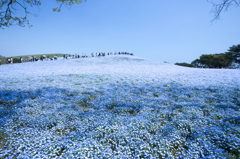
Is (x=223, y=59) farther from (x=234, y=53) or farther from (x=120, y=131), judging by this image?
(x=120, y=131)

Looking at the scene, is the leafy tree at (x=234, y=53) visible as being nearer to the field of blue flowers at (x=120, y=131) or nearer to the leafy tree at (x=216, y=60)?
the leafy tree at (x=216, y=60)

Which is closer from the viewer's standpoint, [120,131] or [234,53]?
[120,131]

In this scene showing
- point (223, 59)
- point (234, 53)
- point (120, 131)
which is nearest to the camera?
point (120, 131)

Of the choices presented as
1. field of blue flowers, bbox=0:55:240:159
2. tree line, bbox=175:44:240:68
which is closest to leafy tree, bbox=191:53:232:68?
tree line, bbox=175:44:240:68

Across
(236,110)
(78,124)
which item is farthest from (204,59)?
(78,124)

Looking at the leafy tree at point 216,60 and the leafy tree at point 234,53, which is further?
the leafy tree at point 216,60

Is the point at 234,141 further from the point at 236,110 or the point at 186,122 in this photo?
the point at 236,110

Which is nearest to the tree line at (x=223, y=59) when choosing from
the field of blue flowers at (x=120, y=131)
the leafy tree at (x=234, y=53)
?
the leafy tree at (x=234, y=53)

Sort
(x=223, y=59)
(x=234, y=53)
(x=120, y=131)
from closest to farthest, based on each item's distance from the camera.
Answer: (x=120, y=131) < (x=234, y=53) < (x=223, y=59)

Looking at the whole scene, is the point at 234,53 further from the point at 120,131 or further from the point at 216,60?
the point at 120,131

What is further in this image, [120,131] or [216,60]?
[216,60]

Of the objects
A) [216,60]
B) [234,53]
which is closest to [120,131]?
[234,53]

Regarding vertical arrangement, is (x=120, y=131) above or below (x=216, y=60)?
below

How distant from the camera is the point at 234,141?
4328 mm
